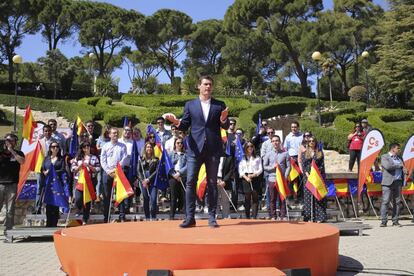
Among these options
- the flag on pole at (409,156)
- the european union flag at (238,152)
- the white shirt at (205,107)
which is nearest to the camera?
the white shirt at (205,107)

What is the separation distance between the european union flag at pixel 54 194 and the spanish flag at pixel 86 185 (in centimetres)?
37

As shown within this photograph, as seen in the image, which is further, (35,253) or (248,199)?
(248,199)

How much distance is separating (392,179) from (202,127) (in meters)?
6.59

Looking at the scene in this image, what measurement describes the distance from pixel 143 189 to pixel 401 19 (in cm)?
3402

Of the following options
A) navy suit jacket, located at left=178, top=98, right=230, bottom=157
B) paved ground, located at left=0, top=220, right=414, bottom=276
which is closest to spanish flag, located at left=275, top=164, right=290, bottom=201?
paved ground, located at left=0, top=220, right=414, bottom=276

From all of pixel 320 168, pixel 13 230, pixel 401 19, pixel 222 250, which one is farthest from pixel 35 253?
pixel 401 19

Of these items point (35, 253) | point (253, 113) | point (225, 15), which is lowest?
point (35, 253)

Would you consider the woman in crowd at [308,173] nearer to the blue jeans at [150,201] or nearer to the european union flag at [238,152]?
the european union flag at [238,152]

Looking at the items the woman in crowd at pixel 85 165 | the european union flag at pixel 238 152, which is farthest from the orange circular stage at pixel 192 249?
the european union flag at pixel 238 152

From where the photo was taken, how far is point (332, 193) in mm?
12359

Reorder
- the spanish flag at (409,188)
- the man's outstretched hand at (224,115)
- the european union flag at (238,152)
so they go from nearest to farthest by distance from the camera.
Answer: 1. the man's outstretched hand at (224,115)
2. the european union flag at (238,152)
3. the spanish flag at (409,188)

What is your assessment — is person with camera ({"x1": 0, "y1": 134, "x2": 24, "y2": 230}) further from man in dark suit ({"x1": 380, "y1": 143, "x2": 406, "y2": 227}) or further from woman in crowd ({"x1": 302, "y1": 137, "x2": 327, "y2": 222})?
man in dark suit ({"x1": 380, "y1": 143, "x2": 406, "y2": 227})

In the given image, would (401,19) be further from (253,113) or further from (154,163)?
(154,163)

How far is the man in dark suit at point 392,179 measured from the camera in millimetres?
11266
